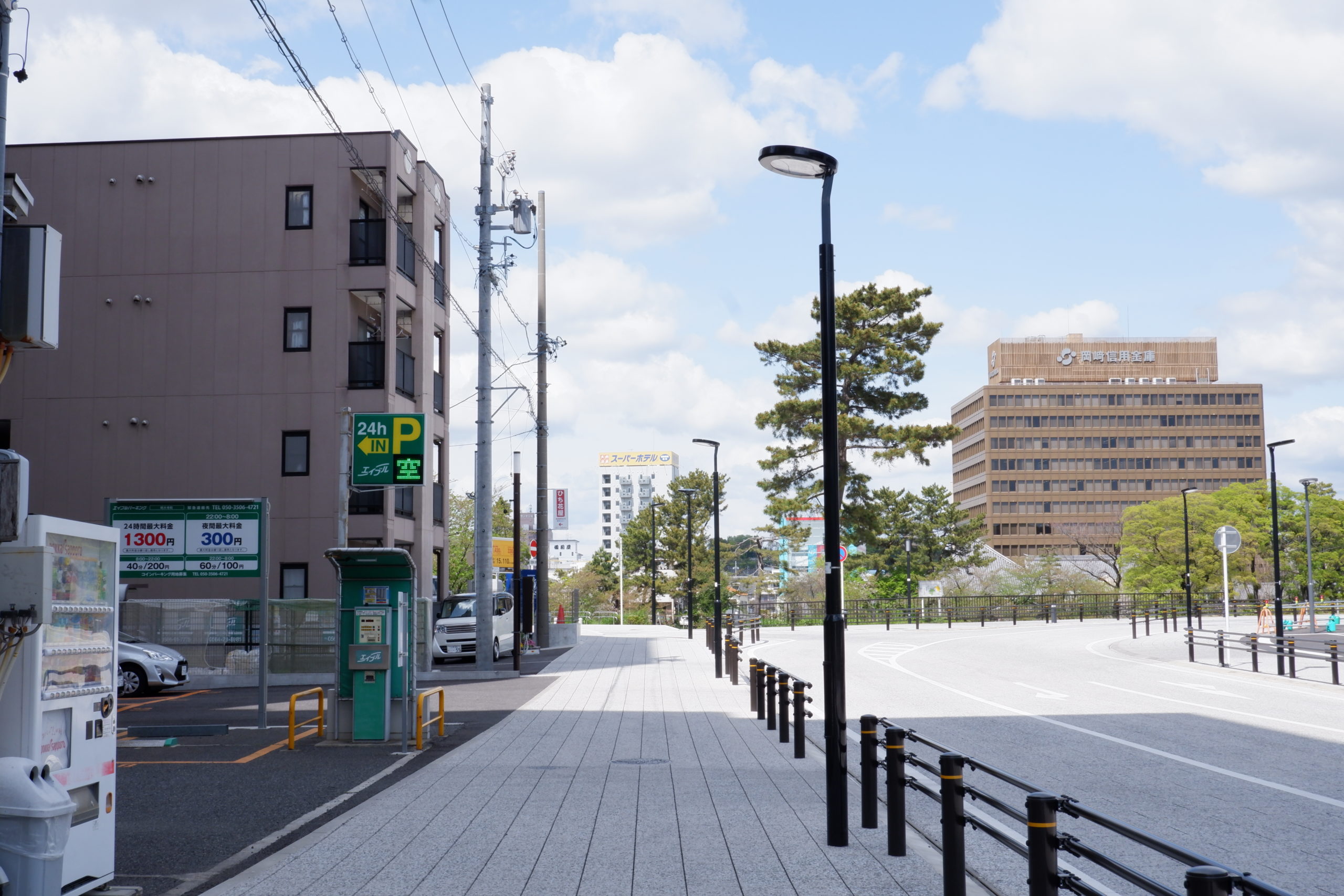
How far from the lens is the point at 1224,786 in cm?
1171

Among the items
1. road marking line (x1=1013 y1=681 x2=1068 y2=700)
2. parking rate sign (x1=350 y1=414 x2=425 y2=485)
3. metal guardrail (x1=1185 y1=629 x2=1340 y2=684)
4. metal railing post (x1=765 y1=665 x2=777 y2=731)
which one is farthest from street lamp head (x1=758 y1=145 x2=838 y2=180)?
metal guardrail (x1=1185 y1=629 x2=1340 y2=684)

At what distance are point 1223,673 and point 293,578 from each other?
23656 mm

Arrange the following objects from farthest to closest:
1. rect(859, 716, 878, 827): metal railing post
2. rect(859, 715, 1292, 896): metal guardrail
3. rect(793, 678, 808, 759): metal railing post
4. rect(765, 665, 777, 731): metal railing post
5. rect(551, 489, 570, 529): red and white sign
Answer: rect(551, 489, 570, 529): red and white sign, rect(765, 665, 777, 731): metal railing post, rect(793, 678, 808, 759): metal railing post, rect(859, 716, 878, 827): metal railing post, rect(859, 715, 1292, 896): metal guardrail

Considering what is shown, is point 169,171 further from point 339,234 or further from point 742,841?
point 742,841

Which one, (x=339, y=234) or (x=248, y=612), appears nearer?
(x=248, y=612)

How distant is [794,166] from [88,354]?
95.4 ft

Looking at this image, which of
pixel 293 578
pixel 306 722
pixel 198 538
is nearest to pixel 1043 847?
pixel 306 722

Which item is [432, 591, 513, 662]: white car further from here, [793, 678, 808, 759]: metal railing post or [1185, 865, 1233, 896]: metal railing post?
[1185, 865, 1233, 896]: metal railing post

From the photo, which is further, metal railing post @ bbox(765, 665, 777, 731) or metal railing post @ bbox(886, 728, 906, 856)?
metal railing post @ bbox(765, 665, 777, 731)

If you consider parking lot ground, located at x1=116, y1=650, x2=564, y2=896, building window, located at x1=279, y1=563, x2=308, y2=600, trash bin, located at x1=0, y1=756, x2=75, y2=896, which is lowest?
parking lot ground, located at x1=116, y1=650, x2=564, y2=896

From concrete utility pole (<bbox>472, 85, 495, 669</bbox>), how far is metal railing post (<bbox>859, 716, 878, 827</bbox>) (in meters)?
18.3

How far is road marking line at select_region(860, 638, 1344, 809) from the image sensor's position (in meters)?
11.2

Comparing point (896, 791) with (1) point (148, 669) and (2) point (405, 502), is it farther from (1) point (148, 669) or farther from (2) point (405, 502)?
(2) point (405, 502)

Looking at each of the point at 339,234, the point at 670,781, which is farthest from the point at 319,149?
the point at 670,781
